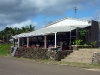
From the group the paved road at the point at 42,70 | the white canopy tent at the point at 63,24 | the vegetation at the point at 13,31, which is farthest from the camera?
the vegetation at the point at 13,31

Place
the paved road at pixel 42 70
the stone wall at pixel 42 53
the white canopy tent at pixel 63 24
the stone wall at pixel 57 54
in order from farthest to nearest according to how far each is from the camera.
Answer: the white canopy tent at pixel 63 24 < the stone wall at pixel 42 53 < the stone wall at pixel 57 54 < the paved road at pixel 42 70

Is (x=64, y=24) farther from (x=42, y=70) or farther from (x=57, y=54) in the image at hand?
(x=42, y=70)

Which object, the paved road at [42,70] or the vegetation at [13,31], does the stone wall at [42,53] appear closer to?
the paved road at [42,70]

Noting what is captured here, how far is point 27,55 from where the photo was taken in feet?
94.7

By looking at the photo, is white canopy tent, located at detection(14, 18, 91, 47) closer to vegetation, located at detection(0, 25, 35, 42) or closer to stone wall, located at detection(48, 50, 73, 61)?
stone wall, located at detection(48, 50, 73, 61)

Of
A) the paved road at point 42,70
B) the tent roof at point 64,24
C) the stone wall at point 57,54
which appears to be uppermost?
the tent roof at point 64,24

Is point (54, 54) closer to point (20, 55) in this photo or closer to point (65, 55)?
point (65, 55)

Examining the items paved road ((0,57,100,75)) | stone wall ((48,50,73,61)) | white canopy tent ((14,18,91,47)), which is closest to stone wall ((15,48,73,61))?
stone wall ((48,50,73,61))

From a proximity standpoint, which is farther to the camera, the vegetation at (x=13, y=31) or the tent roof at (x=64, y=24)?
the vegetation at (x=13, y=31)

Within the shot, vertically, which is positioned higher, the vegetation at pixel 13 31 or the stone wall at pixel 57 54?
the vegetation at pixel 13 31

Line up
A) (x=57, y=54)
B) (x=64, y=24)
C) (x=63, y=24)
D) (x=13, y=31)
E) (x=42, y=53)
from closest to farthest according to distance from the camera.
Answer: (x=57, y=54)
(x=42, y=53)
(x=64, y=24)
(x=63, y=24)
(x=13, y=31)

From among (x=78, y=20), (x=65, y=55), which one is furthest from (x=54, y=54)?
(x=78, y=20)

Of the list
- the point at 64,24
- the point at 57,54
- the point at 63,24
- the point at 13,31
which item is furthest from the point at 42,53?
the point at 13,31

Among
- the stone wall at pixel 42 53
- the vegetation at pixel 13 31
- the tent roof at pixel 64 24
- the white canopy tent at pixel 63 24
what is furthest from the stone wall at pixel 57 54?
the vegetation at pixel 13 31
